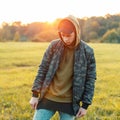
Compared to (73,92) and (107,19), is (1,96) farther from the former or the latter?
(107,19)

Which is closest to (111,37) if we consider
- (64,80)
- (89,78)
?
(89,78)

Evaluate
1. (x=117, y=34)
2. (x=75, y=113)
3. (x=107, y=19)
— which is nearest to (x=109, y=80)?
(x=75, y=113)

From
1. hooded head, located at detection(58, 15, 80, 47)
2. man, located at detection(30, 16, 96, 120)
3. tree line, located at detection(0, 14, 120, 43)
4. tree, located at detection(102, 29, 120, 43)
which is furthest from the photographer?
tree line, located at detection(0, 14, 120, 43)

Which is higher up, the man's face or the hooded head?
the hooded head

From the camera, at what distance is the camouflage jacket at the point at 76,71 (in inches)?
159

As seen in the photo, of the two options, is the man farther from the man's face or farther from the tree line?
the tree line

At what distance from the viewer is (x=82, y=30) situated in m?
Answer: 72.8

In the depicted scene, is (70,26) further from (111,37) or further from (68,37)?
(111,37)

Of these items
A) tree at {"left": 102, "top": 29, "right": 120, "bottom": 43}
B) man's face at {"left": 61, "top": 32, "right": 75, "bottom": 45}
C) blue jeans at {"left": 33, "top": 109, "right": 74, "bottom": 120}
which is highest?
man's face at {"left": 61, "top": 32, "right": 75, "bottom": 45}

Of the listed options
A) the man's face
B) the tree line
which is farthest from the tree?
the man's face

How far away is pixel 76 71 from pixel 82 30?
6912cm

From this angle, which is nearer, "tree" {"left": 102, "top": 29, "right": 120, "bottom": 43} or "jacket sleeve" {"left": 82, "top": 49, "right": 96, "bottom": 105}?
"jacket sleeve" {"left": 82, "top": 49, "right": 96, "bottom": 105}

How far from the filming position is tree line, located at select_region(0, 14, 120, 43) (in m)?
68.7

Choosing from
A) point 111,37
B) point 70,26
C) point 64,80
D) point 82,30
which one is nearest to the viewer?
point 70,26
